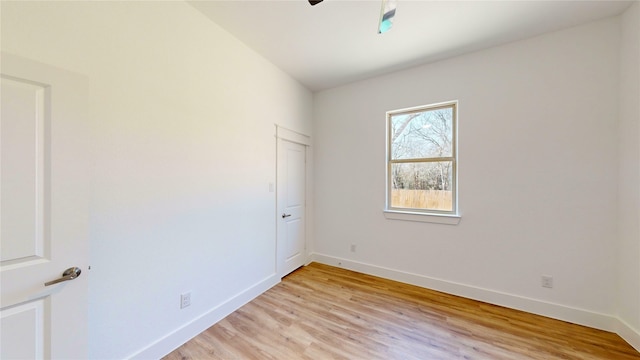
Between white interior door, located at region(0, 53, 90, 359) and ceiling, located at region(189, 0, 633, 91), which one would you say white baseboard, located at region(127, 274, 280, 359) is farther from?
ceiling, located at region(189, 0, 633, 91)

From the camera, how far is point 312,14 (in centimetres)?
194

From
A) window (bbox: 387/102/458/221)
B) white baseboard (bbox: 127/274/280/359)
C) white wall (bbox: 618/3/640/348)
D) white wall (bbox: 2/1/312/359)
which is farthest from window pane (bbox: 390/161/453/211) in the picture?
white baseboard (bbox: 127/274/280/359)

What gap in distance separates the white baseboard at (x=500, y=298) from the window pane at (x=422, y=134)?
1624 millimetres

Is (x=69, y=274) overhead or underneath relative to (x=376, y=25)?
underneath


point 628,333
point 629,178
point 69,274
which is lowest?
point 628,333

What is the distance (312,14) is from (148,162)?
1.88 m

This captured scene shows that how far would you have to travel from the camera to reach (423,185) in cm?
289

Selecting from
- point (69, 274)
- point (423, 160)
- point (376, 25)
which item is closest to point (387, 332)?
point (423, 160)

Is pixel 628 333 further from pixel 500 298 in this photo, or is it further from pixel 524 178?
pixel 524 178

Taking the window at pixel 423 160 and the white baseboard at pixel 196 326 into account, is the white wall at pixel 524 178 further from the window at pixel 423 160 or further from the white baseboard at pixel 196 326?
the white baseboard at pixel 196 326

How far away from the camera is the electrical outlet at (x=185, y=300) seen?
6.00ft

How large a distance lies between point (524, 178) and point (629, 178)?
25.9 inches

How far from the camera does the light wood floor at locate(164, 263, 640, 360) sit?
1.71 meters

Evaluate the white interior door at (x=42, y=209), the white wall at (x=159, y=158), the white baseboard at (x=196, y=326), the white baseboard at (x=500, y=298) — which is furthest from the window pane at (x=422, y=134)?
the white interior door at (x=42, y=209)
